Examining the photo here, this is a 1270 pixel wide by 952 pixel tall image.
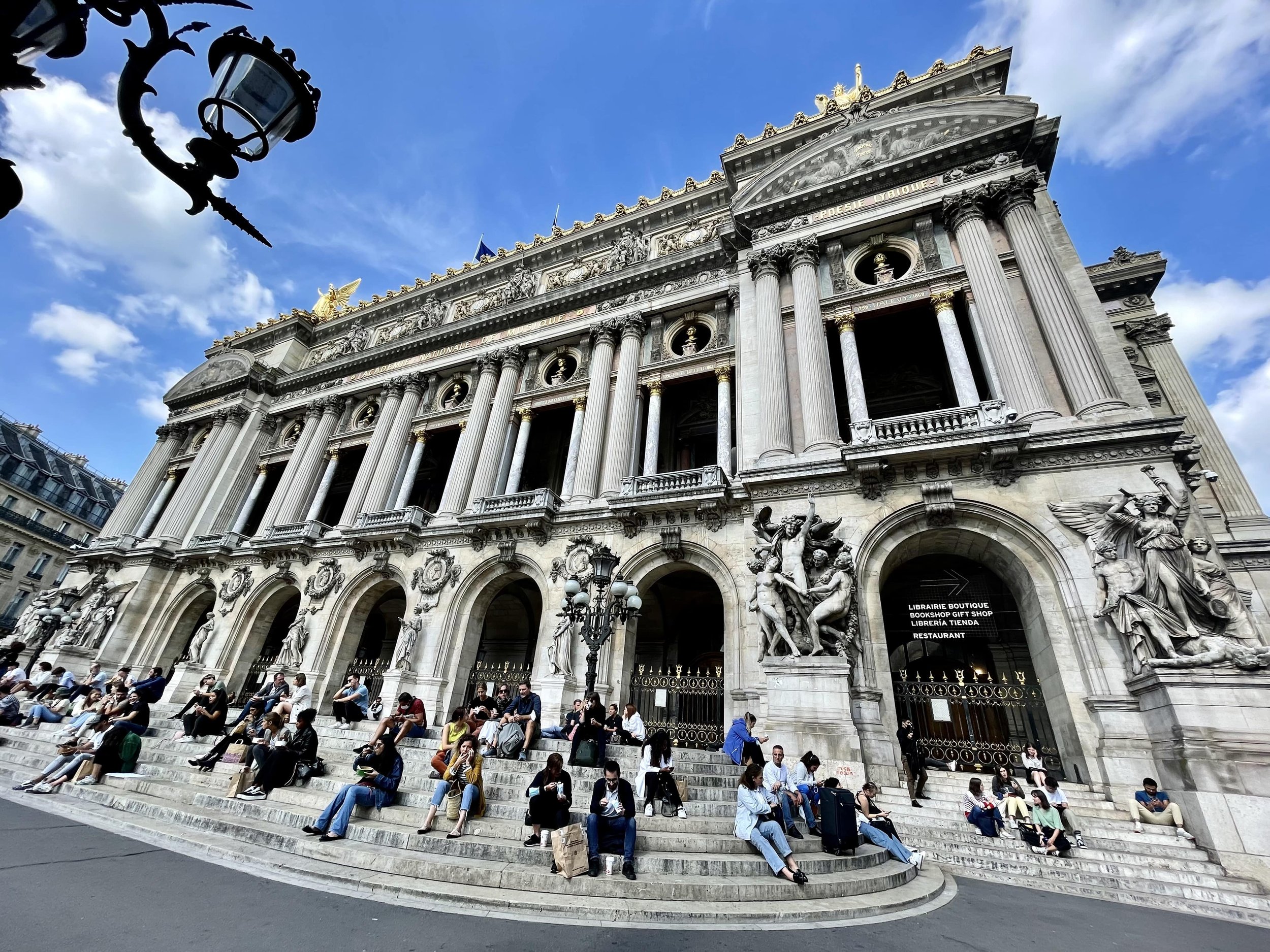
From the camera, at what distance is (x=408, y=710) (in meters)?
11.2

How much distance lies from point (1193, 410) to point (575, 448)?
21.2m

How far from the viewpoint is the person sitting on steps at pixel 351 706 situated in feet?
41.5

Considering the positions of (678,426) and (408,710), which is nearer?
(408,710)

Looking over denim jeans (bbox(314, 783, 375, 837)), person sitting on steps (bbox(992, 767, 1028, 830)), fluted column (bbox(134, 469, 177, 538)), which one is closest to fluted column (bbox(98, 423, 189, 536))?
fluted column (bbox(134, 469, 177, 538))

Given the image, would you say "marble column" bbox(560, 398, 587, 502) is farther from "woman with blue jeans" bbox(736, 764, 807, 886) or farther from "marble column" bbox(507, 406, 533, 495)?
"woman with blue jeans" bbox(736, 764, 807, 886)

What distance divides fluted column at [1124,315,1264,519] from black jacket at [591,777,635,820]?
20.0 metres

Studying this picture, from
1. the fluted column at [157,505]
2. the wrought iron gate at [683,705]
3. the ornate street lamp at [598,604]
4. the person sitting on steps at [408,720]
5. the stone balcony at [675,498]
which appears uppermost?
the fluted column at [157,505]

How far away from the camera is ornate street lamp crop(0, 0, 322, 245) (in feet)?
8.31

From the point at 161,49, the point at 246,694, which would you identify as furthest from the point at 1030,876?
the point at 246,694

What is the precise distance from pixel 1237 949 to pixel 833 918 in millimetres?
3784

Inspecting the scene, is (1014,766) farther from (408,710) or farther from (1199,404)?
(1199,404)

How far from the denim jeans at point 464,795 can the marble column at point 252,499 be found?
23329 mm

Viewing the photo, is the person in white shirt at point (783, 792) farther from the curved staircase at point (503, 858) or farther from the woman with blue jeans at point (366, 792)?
the woman with blue jeans at point (366, 792)

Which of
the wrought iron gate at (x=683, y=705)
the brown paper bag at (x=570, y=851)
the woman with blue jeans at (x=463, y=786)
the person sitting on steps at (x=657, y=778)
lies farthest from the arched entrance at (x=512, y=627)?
the brown paper bag at (x=570, y=851)
